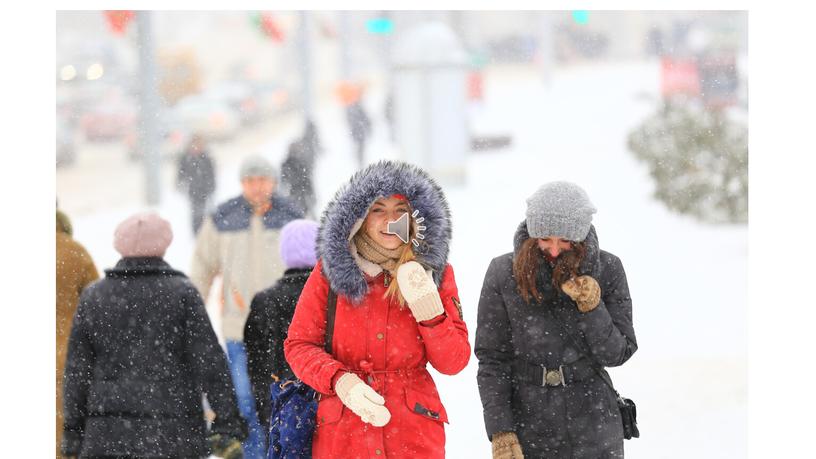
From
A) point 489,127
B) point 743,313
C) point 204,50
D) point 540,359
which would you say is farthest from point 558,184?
point 204,50

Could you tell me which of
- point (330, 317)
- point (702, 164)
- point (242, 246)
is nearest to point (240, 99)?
point (702, 164)

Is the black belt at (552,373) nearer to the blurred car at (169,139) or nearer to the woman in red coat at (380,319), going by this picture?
the woman in red coat at (380,319)

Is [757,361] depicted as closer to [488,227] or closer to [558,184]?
[558,184]

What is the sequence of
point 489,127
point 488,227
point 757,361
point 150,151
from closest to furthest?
point 757,361 < point 488,227 < point 150,151 < point 489,127

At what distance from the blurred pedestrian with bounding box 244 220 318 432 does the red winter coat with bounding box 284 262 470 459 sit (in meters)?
1.22

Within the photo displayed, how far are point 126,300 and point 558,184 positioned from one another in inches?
74.3

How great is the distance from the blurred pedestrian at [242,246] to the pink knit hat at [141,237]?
1.62 metres

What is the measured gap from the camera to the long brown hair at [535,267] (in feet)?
13.5

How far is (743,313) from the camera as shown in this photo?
11.1 meters

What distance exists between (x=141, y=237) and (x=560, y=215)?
1.90m

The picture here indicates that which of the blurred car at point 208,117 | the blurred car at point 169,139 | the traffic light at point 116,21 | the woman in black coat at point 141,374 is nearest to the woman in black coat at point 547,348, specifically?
the woman in black coat at point 141,374

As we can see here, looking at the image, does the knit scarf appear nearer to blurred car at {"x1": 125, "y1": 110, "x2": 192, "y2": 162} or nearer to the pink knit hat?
the pink knit hat

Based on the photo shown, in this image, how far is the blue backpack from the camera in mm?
3803

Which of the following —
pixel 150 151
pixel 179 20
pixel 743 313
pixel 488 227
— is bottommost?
pixel 743 313
